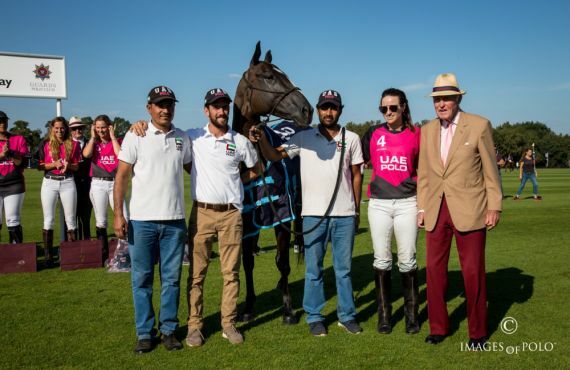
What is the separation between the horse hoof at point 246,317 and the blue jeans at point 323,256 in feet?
2.47

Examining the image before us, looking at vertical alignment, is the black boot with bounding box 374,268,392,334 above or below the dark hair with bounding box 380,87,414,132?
below

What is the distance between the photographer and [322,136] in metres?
4.70

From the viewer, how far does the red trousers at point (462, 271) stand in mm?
4328

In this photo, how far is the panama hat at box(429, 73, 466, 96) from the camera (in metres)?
4.31

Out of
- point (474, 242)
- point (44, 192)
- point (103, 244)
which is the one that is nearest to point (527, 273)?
point (474, 242)

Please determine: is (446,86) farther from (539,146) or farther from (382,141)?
(539,146)

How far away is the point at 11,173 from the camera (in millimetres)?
7699

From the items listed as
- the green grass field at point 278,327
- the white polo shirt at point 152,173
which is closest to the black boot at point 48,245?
the green grass field at point 278,327

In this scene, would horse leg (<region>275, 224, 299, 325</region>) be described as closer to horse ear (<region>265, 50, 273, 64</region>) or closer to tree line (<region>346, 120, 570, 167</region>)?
horse ear (<region>265, 50, 273, 64</region>)

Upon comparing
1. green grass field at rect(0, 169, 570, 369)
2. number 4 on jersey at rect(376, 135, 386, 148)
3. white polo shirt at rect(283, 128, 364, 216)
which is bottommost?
green grass field at rect(0, 169, 570, 369)

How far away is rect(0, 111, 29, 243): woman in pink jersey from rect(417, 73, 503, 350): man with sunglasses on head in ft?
21.4

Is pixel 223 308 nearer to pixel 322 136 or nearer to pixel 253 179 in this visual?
pixel 253 179

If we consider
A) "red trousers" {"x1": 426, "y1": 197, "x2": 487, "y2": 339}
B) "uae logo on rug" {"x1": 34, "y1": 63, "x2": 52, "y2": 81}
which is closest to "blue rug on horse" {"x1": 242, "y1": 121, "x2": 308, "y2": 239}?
"red trousers" {"x1": 426, "y1": 197, "x2": 487, "y2": 339}

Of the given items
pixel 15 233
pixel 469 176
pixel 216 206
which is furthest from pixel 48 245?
pixel 469 176
